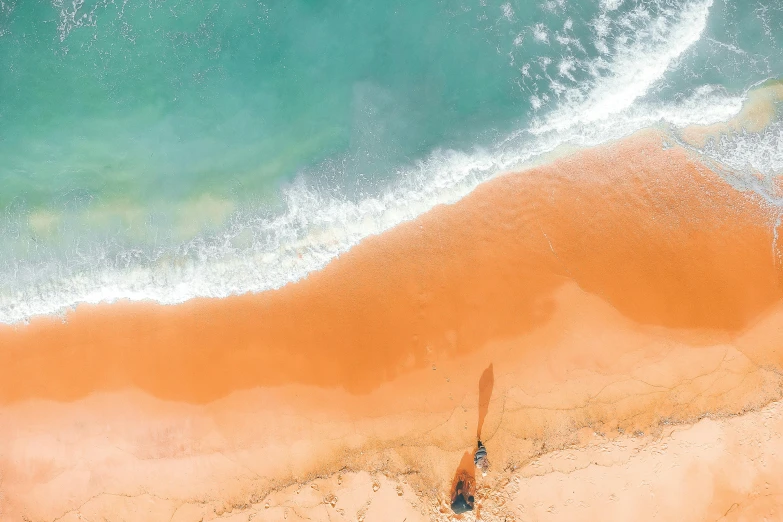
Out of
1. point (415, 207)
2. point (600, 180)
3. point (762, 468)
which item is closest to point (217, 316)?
point (415, 207)

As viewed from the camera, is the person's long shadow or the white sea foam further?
the white sea foam

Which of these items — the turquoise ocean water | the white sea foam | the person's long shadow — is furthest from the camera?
the white sea foam

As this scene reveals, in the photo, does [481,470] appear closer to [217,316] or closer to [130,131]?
[217,316]

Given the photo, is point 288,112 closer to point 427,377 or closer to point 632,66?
point 427,377

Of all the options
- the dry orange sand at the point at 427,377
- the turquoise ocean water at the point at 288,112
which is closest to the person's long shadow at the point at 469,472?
the dry orange sand at the point at 427,377

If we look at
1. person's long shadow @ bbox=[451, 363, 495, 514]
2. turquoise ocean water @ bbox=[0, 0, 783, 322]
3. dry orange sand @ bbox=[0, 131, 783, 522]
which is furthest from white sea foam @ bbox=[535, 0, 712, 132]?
person's long shadow @ bbox=[451, 363, 495, 514]

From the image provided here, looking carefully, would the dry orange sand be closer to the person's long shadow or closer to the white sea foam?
the person's long shadow
